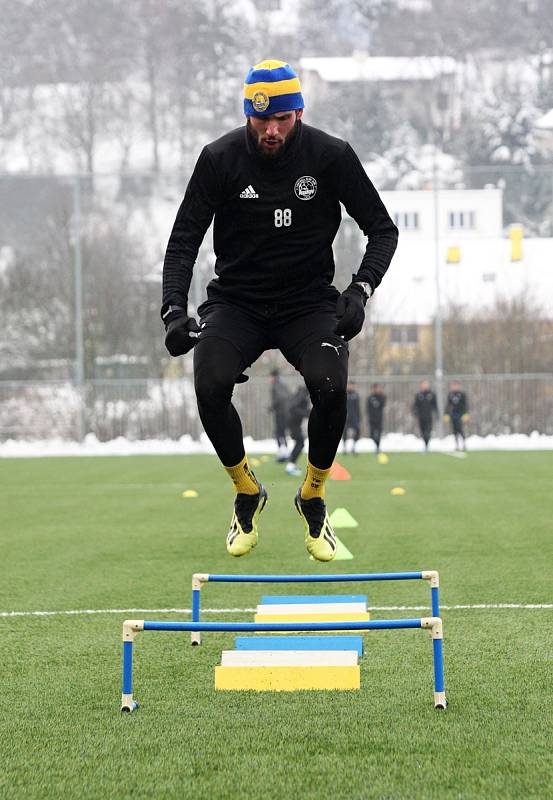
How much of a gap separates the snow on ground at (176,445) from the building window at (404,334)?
111 inches

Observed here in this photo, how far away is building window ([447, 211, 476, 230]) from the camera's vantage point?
121ft

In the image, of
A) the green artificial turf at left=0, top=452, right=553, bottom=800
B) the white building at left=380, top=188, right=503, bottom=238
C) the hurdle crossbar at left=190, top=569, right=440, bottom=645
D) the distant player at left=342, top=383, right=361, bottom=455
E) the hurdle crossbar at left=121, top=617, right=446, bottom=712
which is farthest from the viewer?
the white building at left=380, top=188, right=503, bottom=238

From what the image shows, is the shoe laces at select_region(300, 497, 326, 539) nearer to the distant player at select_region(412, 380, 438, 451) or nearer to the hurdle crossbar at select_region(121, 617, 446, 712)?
the hurdle crossbar at select_region(121, 617, 446, 712)

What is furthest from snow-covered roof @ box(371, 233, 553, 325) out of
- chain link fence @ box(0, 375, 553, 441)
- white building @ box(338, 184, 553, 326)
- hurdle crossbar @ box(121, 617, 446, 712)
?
hurdle crossbar @ box(121, 617, 446, 712)

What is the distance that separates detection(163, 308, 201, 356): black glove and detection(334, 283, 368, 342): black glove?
0.63 meters

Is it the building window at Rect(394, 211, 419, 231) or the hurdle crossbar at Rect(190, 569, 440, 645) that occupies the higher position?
the building window at Rect(394, 211, 419, 231)

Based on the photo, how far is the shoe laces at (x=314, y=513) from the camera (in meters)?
5.84

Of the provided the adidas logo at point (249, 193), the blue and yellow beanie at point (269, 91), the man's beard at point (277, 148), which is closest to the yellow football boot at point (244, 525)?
the adidas logo at point (249, 193)

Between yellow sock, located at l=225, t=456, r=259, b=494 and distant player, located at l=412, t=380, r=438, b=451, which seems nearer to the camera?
yellow sock, located at l=225, t=456, r=259, b=494

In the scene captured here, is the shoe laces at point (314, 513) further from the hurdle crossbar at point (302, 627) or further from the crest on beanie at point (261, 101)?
the crest on beanie at point (261, 101)

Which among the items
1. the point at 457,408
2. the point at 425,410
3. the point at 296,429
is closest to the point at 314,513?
the point at 296,429

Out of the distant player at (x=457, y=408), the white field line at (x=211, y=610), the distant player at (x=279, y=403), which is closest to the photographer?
the white field line at (x=211, y=610)

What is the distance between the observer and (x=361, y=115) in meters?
56.6

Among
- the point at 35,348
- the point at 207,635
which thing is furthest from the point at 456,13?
the point at 207,635
